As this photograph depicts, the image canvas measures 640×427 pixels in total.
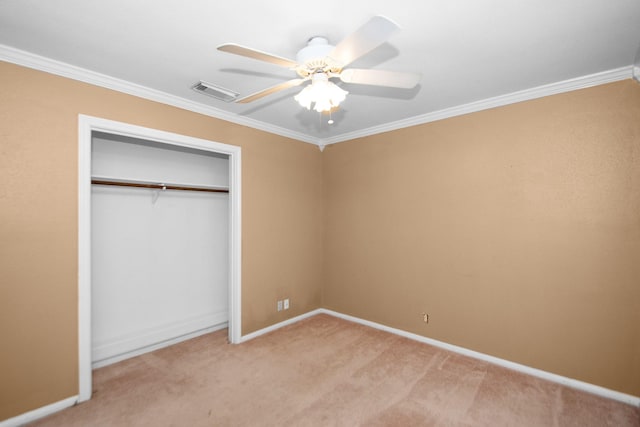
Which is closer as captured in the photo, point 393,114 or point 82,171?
point 82,171

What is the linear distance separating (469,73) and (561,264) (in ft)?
5.84

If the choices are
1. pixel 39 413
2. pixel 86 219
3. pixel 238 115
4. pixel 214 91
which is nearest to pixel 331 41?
pixel 214 91

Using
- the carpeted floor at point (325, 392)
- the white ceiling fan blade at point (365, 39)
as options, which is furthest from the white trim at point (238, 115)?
the carpeted floor at point (325, 392)

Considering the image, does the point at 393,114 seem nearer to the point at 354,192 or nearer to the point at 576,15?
the point at 354,192

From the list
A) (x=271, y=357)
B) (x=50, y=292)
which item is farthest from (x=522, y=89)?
(x=50, y=292)

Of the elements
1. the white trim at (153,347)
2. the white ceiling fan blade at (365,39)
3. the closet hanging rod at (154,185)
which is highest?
the white ceiling fan blade at (365,39)

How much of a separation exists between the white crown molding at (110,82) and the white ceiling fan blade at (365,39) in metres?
1.93

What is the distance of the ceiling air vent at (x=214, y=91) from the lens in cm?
253

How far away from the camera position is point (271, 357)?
9.91 ft

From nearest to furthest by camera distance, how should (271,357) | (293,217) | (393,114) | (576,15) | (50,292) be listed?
1. (576,15)
2. (50,292)
3. (271,357)
4. (393,114)
5. (293,217)

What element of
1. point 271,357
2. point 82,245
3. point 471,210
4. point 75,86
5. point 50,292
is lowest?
point 271,357

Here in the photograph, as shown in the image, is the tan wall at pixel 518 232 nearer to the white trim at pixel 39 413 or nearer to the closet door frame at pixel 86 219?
the closet door frame at pixel 86 219

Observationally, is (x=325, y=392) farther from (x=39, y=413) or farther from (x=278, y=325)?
(x=39, y=413)

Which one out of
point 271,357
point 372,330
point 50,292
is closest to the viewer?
point 50,292
